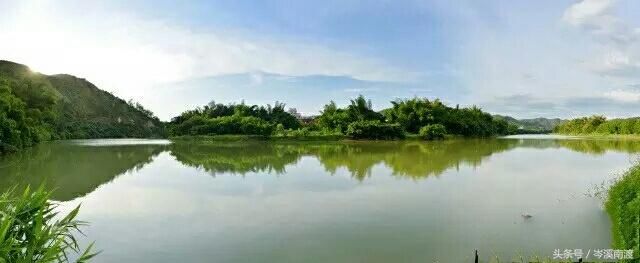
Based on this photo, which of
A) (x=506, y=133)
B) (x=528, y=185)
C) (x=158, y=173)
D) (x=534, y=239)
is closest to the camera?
(x=534, y=239)

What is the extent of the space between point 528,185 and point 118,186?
8791 millimetres

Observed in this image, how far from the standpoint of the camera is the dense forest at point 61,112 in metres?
19.2

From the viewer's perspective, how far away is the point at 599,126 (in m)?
52.1

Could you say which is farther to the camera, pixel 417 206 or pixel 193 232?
pixel 417 206

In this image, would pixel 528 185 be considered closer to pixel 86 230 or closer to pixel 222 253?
pixel 222 253

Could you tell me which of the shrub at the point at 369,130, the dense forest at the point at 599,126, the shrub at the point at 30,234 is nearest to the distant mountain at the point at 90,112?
the shrub at the point at 369,130

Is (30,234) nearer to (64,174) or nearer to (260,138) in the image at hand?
(64,174)

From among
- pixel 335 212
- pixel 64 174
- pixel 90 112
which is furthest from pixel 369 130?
pixel 90 112

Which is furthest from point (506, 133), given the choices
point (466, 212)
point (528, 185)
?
point (466, 212)

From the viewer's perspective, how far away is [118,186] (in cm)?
1033

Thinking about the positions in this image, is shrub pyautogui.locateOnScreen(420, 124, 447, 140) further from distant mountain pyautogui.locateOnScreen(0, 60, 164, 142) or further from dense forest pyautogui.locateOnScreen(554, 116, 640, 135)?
distant mountain pyautogui.locateOnScreen(0, 60, 164, 142)

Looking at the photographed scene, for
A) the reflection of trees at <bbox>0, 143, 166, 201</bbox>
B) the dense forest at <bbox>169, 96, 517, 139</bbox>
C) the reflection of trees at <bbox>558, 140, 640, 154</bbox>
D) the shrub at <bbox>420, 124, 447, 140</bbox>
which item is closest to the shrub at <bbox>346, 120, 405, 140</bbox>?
the dense forest at <bbox>169, 96, 517, 139</bbox>

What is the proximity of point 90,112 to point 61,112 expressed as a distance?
1381 centimetres

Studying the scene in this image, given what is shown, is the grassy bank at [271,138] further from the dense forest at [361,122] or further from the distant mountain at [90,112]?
the distant mountain at [90,112]
